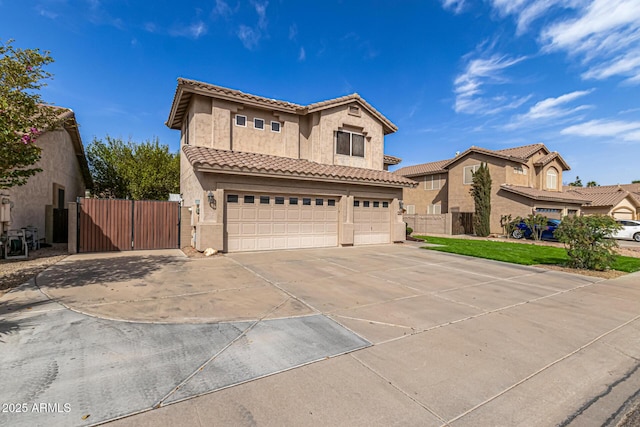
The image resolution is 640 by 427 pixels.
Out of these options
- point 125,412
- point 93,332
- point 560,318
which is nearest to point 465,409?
point 125,412

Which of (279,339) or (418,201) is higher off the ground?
(418,201)

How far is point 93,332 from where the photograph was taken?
402 centimetres

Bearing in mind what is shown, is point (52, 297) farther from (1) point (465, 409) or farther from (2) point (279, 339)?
(1) point (465, 409)

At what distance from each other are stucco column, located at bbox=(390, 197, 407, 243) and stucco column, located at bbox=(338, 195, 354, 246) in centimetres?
303

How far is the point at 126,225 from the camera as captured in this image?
1175 cm

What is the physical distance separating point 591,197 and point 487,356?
40.2 m

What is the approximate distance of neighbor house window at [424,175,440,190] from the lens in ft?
97.0

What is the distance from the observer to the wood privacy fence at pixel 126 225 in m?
11.2

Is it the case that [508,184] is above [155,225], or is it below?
above

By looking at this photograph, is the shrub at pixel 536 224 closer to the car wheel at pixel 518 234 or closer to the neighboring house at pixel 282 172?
the car wheel at pixel 518 234

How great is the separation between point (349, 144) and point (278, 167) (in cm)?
528

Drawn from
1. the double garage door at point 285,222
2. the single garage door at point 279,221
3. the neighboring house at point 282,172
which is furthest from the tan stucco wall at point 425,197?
the single garage door at point 279,221

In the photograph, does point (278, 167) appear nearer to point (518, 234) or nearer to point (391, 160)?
point (391, 160)

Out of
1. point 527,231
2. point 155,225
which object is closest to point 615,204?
point 527,231
